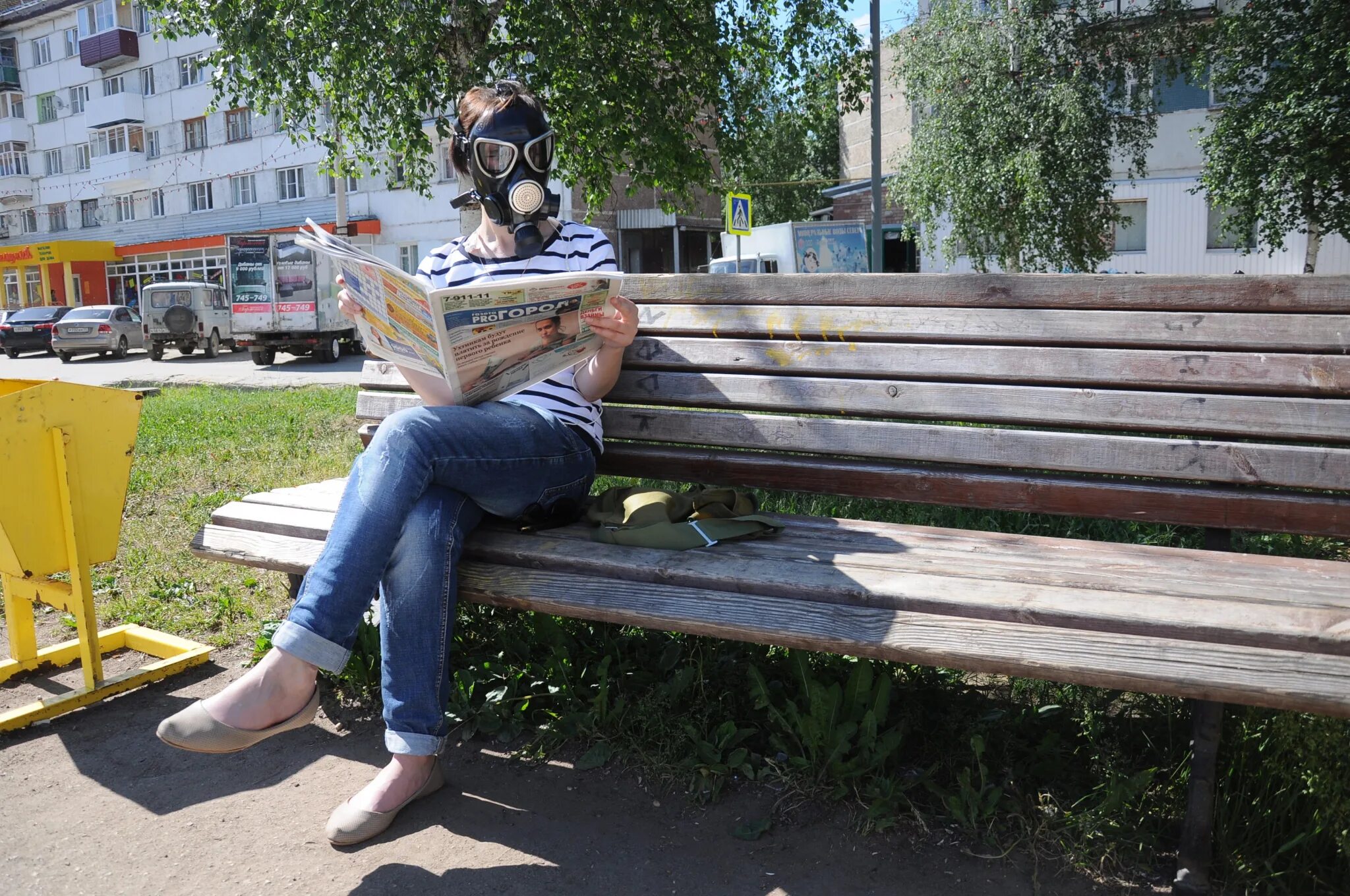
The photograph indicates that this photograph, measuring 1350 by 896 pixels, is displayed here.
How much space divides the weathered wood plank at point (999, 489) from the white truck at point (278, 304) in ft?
70.0

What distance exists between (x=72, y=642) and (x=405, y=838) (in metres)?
2.04

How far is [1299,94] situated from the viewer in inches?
558

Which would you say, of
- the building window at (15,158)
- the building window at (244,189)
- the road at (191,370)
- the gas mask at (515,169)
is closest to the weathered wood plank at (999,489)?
the gas mask at (515,169)

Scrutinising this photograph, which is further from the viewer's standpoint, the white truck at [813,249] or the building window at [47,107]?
the building window at [47,107]

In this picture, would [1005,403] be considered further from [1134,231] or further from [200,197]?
[200,197]

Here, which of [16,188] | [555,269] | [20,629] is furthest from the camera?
[16,188]

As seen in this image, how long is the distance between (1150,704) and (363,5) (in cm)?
691

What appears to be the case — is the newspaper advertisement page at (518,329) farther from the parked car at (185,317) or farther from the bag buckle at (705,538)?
the parked car at (185,317)

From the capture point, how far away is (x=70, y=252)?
43094 mm

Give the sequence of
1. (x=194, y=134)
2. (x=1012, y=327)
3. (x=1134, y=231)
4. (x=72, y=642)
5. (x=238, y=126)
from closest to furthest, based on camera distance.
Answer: (x=1012, y=327)
(x=72, y=642)
(x=1134, y=231)
(x=238, y=126)
(x=194, y=134)

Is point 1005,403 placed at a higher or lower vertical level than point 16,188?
lower

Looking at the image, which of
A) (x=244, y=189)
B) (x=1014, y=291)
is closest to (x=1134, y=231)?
(x=1014, y=291)

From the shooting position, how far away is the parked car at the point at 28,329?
1144 inches

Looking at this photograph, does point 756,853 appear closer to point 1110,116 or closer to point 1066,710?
point 1066,710
